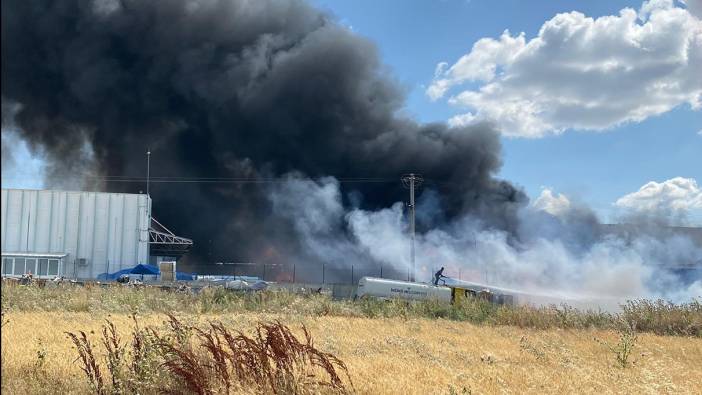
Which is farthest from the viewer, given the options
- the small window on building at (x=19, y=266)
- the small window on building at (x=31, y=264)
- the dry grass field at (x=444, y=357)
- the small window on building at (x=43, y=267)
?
the small window on building at (x=43, y=267)

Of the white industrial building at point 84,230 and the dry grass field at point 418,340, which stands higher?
the white industrial building at point 84,230

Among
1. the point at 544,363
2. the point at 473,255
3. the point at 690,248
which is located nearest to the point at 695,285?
the point at 690,248

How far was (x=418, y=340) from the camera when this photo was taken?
12938 millimetres

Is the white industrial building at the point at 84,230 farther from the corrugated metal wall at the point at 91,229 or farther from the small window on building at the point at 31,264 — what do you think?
the small window on building at the point at 31,264

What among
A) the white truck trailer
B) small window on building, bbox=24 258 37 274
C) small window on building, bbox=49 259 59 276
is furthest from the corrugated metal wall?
the white truck trailer

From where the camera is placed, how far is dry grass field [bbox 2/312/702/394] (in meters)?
7.69

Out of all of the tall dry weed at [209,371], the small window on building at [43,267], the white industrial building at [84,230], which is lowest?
the small window on building at [43,267]

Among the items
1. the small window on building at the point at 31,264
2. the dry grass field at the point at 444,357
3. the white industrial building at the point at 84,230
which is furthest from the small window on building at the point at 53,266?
the dry grass field at the point at 444,357

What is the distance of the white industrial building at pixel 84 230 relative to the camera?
4831 cm

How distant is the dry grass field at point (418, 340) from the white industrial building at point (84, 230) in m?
28.4

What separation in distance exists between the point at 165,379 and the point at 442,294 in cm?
2501

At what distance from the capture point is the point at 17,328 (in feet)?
41.1

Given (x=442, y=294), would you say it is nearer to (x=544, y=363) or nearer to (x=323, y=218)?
(x=544, y=363)

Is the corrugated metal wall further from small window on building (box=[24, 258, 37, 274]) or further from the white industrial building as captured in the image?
small window on building (box=[24, 258, 37, 274])
